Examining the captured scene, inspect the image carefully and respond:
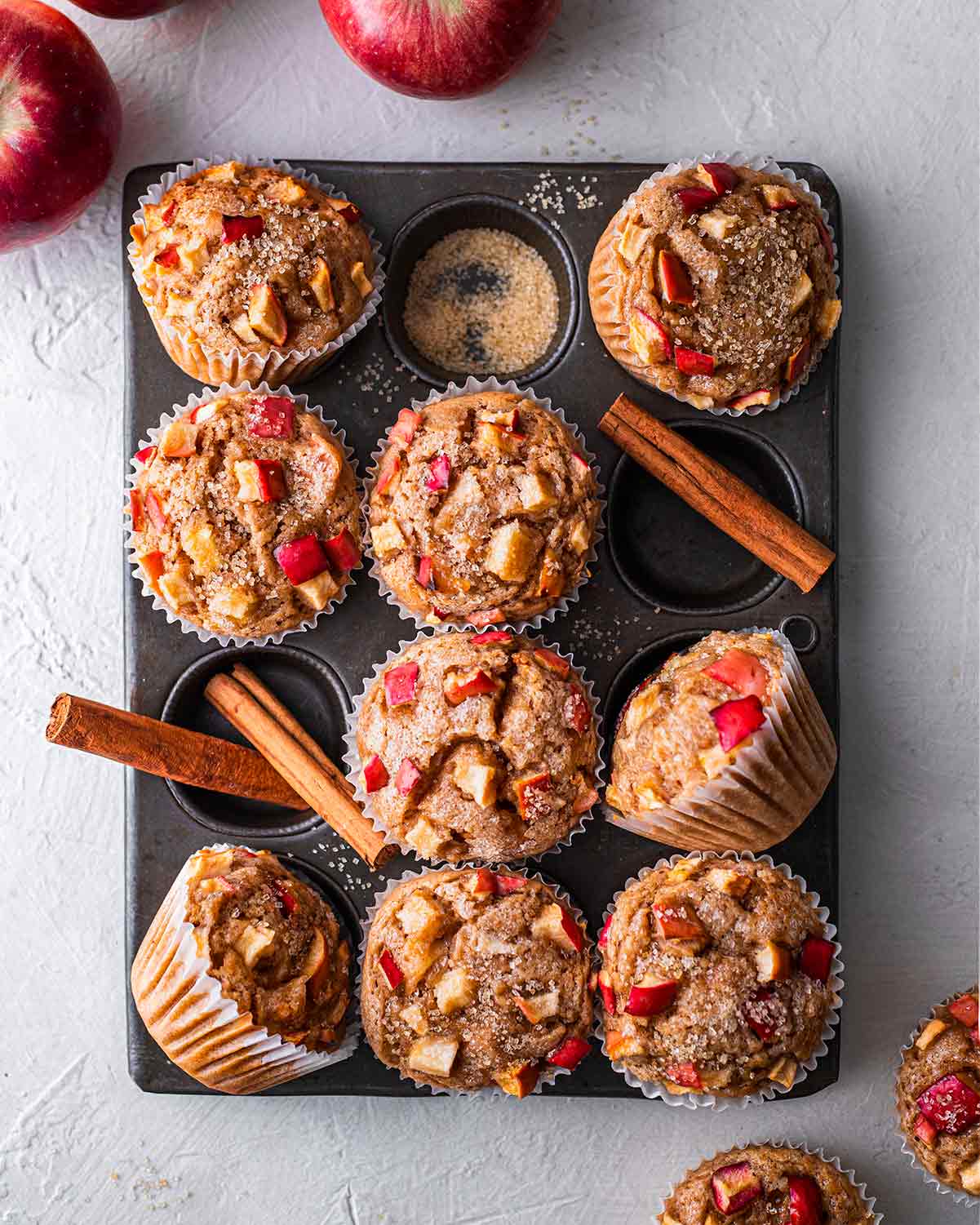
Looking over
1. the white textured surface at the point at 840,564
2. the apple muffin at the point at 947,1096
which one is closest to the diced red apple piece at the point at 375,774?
the white textured surface at the point at 840,564

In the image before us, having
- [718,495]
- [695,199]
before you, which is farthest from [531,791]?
[695,199]

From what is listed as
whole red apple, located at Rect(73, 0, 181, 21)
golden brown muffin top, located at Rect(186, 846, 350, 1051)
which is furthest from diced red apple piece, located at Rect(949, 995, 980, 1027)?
whole red apple, located at Rect(73, 0, 181, 21)

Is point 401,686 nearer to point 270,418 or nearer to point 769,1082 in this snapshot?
point 270,418

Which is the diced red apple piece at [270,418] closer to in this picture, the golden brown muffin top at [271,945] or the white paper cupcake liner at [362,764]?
the white paper cupcake liner at [362,764]

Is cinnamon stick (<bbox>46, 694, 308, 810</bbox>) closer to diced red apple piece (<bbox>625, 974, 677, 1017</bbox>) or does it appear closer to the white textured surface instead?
the white textured surface

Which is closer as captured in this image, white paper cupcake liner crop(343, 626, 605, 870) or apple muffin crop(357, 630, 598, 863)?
apple muffin crop(357, 630, 598, 863)

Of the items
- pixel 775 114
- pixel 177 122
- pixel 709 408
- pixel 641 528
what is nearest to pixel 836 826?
pixel 641 528
